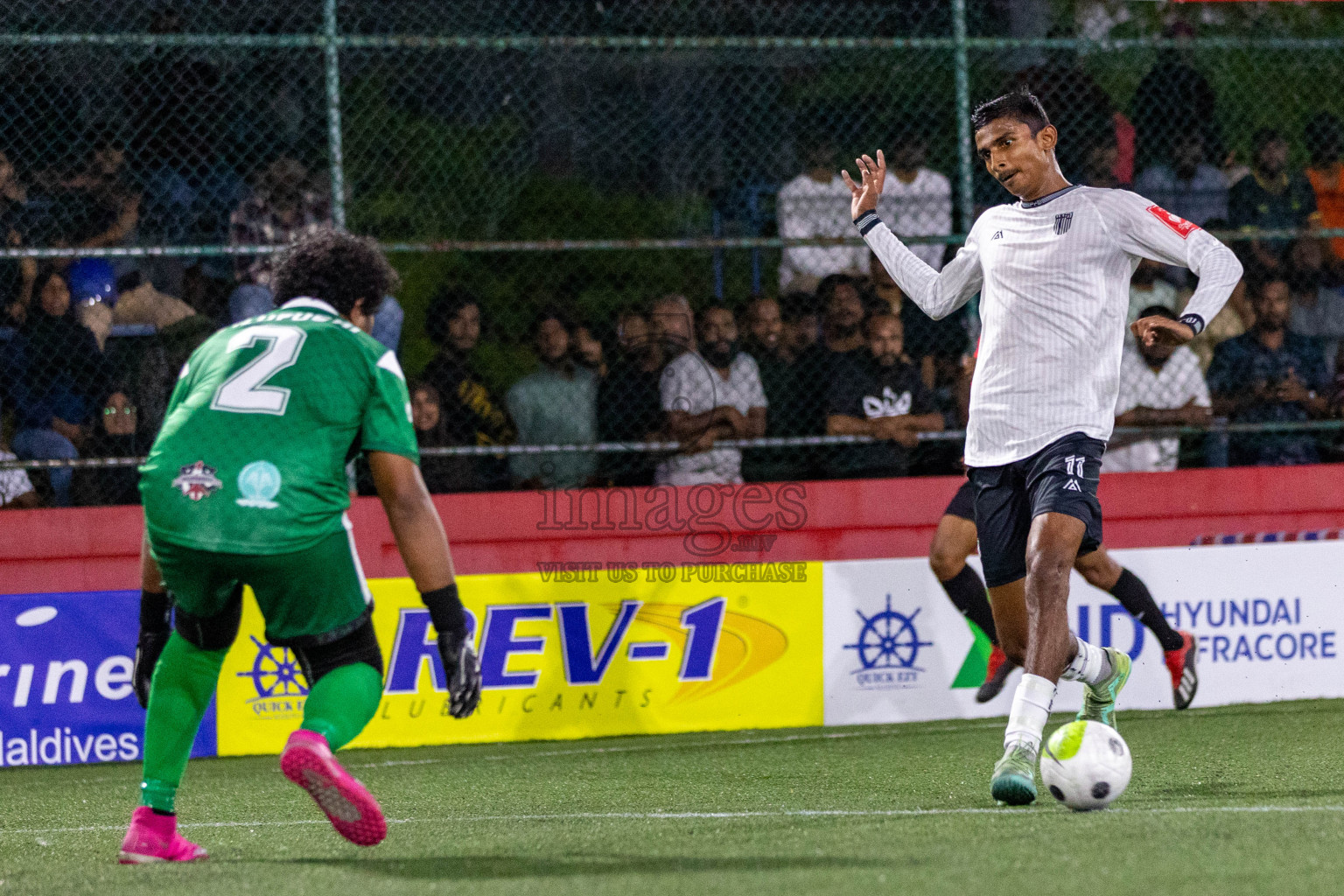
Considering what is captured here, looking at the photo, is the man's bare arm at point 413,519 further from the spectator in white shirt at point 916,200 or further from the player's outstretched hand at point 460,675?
the spectator in white shirt at point 916,200

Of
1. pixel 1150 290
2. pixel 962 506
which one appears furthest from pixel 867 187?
pixel 1150 290

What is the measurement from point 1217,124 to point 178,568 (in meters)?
7.39

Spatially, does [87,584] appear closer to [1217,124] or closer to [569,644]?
[569,644]

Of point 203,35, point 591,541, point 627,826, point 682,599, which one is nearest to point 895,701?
point 682,599

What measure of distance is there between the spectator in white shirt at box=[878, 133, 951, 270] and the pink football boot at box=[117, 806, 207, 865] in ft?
18.3

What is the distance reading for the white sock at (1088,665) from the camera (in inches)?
201

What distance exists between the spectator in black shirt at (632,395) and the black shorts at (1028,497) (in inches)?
130

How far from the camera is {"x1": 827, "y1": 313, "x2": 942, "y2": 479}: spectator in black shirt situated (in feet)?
28.1

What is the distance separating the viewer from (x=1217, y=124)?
9.50 metres

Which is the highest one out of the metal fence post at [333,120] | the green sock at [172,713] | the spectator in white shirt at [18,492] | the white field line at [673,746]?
the metal fence post at [333,120]

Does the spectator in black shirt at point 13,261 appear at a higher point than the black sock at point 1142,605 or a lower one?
higher

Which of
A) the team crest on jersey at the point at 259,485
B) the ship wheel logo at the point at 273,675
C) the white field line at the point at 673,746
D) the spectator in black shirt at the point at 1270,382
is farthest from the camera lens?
the spectator in black shirt at the point at 1270,382

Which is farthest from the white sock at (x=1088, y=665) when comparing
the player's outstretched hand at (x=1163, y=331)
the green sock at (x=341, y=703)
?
the green sock at (x=341, y=703)

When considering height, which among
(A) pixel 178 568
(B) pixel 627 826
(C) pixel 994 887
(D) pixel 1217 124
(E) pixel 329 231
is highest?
(D) pixel 1217 124
